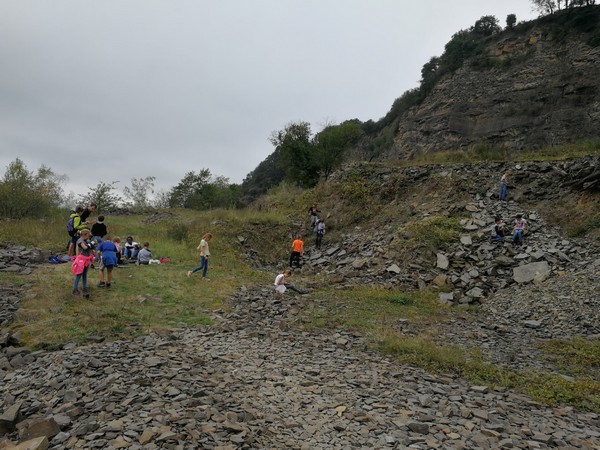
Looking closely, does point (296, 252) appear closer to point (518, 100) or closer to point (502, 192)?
point (502, 192)

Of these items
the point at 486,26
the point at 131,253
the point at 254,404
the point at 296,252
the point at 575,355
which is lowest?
the point at 575,355

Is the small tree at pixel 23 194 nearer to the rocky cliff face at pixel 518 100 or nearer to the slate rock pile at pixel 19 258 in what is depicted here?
the slate rock pile at pixel 19 258

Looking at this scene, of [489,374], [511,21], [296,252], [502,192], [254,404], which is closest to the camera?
[254,404]

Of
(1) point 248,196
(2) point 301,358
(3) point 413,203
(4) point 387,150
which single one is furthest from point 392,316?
(1) point 248,196

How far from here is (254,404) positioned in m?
5.71

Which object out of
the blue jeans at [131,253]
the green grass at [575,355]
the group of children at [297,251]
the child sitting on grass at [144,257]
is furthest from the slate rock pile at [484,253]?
the blue jeans at [131,253]

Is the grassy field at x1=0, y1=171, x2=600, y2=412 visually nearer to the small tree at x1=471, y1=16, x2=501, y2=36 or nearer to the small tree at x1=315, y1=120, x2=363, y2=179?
the small tree at x1=315, y1=120, x2=363, y2=179

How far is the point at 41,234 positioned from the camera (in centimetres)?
1756

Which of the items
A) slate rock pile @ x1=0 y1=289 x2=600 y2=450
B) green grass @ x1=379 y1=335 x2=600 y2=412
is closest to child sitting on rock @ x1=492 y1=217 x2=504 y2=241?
green grass @ x1=379 y1=335 x2=600 y2=412

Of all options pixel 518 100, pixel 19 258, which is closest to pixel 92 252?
pixel 19 258

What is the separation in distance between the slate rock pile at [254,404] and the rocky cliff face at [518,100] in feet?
106

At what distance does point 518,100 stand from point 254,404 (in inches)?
1552

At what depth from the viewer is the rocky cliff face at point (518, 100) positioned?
105 feet

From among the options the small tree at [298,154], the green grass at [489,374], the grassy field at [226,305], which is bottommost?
the green grass at [489,374]
